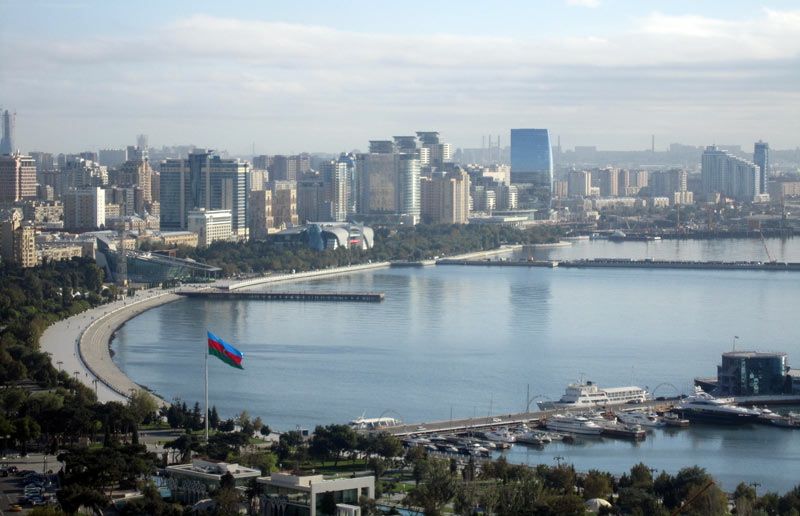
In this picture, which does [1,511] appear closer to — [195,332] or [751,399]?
[751,399]

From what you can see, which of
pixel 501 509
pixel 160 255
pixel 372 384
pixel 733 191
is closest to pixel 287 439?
pixel 501 509

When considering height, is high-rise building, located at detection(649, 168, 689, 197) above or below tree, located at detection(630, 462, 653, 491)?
above

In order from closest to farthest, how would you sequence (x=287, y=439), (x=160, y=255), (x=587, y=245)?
(x=287, y=439) → (x=160, y=255) → (x=587, y=245)

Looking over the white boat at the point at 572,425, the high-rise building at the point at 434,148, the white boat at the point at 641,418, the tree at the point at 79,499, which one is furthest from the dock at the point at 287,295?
the high-rise building at the point at 434,148

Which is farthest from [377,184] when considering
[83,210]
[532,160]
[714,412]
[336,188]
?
[714,412]

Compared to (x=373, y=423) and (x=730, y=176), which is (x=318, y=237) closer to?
(x=373, y=423)

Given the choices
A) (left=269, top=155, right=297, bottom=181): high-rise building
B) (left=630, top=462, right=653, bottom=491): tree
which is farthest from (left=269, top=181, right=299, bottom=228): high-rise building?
(left=630, top=462, right=653, bottom=491): tree

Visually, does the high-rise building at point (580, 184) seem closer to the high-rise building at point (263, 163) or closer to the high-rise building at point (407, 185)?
the high-rise building at point (263, 163)

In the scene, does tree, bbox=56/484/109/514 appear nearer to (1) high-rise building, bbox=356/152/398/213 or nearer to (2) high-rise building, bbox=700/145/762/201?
(1) high-rise building, bbox=356/152/398/213
